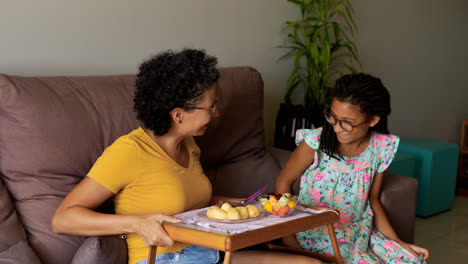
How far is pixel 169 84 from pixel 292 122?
150cm

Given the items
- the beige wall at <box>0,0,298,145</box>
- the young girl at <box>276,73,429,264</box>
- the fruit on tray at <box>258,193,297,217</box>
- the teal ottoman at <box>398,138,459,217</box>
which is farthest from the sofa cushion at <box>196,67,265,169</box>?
the teal ottoman at <box>398,138,459,217</box>

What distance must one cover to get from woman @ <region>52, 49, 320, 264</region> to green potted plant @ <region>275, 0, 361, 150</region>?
4.51ft

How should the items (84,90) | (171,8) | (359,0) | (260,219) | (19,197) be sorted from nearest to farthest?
(260,219) < (19,197) < (84,90) < (171,8) < (359,0)

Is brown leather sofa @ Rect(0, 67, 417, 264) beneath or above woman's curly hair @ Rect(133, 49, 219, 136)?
beneath

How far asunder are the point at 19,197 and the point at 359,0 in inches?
108

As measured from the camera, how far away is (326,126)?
2.10m

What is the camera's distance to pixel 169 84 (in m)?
1.62

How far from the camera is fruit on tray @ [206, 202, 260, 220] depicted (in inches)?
57.2

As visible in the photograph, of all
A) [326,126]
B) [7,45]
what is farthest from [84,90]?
[326,126]

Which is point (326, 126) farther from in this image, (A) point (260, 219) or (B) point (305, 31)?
(B) point (305, 31)

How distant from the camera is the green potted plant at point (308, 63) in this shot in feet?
9.96

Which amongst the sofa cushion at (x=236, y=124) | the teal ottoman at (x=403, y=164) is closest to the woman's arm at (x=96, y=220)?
the sofa cushion at (x=236, y=124)

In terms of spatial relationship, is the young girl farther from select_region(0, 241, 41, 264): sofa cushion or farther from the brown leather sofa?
select_region(0, 241, 41, 264): sofa cushion

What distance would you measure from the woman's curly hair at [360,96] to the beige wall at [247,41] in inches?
38.4
